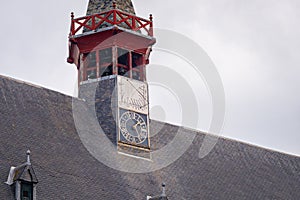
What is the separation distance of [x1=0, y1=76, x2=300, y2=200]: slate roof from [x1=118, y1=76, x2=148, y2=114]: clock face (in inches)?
68.4

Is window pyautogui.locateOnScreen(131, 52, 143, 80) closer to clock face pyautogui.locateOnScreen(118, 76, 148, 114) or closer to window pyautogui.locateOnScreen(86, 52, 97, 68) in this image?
clock face pyautogui.locateOnScreen(118, 76, 148, 114)

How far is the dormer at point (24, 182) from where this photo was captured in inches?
1518

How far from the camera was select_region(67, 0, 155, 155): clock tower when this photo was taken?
1895 inches

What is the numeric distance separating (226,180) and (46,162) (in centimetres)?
1247

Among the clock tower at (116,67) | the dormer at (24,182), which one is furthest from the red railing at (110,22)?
the dormer at (24,182)

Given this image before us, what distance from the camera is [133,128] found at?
48.4 meters

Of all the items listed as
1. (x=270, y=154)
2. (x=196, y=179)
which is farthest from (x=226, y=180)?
(x=270, y=154)

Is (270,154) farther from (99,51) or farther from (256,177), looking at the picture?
(99,51)

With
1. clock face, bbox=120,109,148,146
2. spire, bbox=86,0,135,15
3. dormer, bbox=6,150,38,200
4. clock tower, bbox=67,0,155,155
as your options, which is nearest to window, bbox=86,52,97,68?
clock tower, bbox=67,0,155,155

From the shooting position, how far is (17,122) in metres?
43.4

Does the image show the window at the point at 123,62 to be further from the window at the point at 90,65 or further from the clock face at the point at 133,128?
the clock face at the point at 133,128

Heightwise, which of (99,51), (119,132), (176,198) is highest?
(99,51)

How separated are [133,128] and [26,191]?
10.6m

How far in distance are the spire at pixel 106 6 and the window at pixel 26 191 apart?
14.8m
